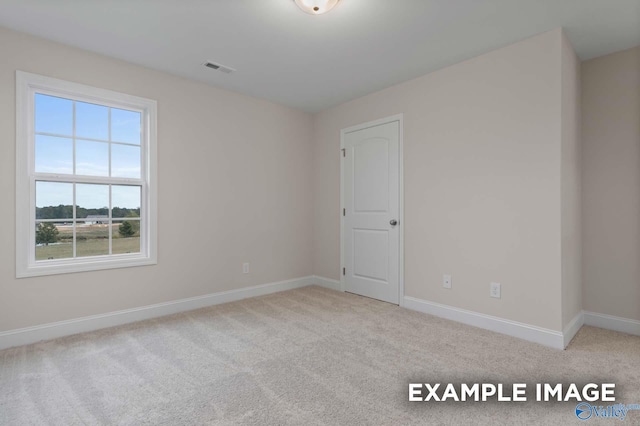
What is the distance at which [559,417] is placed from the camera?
5.65 ft

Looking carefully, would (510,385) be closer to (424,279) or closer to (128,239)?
(424,279)

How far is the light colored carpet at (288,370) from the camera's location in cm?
174

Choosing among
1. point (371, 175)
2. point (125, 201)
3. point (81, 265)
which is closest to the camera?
point (81, 265)

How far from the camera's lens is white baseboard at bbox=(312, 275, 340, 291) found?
14.6ft

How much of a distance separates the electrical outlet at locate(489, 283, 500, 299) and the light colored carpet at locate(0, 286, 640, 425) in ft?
1.14

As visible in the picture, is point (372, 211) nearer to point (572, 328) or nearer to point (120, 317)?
point (572, 328)

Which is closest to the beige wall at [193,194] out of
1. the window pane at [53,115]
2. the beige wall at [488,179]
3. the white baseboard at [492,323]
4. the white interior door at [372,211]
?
the window pane at [53,115]

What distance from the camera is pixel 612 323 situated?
2953mm

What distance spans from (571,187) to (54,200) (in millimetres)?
4547

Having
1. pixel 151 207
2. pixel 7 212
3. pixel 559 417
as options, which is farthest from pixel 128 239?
pixel 559 417

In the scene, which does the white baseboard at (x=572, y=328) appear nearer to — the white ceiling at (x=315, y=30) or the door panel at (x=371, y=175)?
the door panel at (x=371, y=175)

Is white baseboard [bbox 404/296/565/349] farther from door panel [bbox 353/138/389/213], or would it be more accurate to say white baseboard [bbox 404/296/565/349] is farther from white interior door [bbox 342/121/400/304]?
door panel [bbox 353/138/389/213]

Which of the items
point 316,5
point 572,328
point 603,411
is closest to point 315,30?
point 316,5

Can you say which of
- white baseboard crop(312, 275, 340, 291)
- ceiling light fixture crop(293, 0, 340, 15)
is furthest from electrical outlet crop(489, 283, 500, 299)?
ceiling light fixture crop(293, 0, 340, 15)
